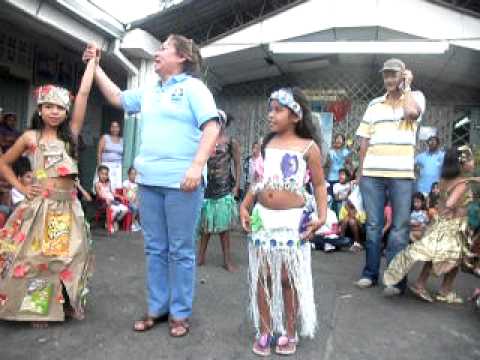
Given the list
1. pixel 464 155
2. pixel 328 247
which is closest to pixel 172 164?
pixel 464 155

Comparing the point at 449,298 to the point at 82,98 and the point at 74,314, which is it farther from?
the point at 82,98

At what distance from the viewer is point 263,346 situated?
9.96 feet

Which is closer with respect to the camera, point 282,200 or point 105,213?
point 282,200

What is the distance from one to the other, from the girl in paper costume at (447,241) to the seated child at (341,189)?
11.3ft

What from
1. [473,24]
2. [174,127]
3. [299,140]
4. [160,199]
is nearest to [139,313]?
[160,199]

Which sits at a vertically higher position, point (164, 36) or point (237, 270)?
point (164, 36)

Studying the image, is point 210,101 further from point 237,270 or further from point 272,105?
point 237,270

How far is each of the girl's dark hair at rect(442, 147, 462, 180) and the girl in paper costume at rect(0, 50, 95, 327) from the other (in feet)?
9.75

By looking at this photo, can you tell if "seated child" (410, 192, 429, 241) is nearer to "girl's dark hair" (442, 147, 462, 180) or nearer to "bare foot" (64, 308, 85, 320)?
"girl's dark hair" (442, 147, 462, 180)

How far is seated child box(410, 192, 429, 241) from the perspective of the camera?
7234 mm

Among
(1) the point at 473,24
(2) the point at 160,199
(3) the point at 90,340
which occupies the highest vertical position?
(1) the point at 473,24

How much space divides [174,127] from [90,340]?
1398 millimetres

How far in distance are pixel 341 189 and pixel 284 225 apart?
208 inches

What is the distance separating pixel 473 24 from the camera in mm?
7910
